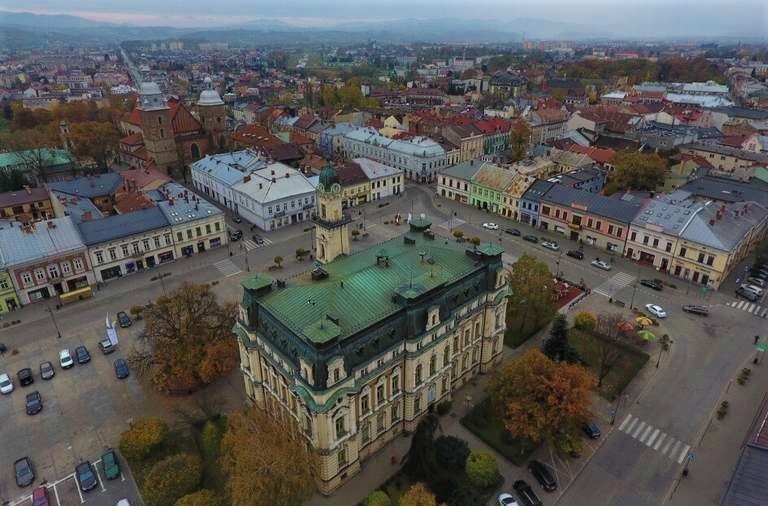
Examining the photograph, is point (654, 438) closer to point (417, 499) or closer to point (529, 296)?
point (529, 296)

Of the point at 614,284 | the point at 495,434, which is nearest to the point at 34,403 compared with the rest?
the point at 495,434

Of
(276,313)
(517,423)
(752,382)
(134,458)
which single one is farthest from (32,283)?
(752,382)

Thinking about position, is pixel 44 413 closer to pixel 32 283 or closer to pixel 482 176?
pixel 32 283

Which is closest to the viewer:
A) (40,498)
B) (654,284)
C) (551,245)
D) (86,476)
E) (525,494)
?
(40,498)

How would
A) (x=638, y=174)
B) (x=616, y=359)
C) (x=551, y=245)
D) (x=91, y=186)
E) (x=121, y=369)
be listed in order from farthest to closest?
(x=91, y=186), (x=638, y=174), (x=551, y=245), (x=616, y=359), (x=121, y=369)

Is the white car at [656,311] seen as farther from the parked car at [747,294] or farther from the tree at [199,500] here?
the tree at [199,500]
